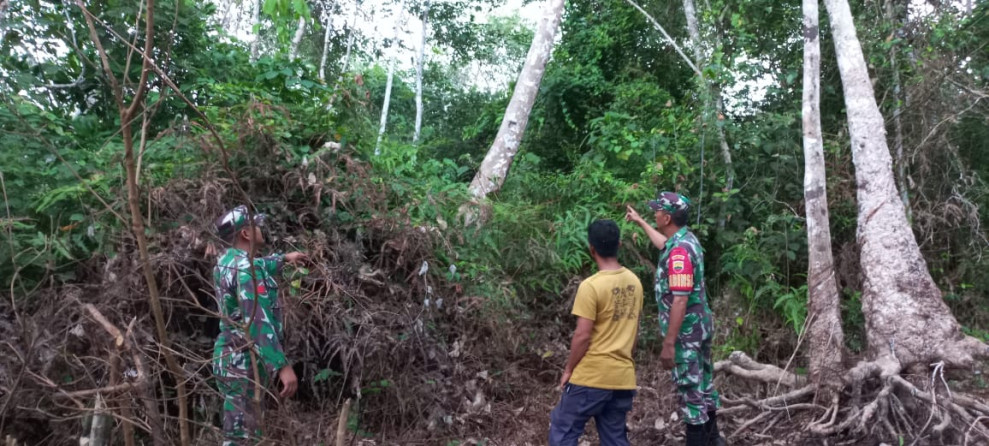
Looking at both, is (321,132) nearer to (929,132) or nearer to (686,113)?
(686,113)

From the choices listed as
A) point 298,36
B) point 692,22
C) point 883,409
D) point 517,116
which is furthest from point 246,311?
point 298,36

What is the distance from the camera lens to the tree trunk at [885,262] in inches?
190

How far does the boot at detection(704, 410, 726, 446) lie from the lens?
165 inches

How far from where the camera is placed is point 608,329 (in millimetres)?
3410

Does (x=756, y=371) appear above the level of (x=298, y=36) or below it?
below

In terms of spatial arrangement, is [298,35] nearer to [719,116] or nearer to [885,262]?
[719,116]

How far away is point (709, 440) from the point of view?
4254 millimetres

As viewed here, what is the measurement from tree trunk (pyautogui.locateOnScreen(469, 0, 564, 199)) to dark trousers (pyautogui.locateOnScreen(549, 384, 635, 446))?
Result: 3911 mm

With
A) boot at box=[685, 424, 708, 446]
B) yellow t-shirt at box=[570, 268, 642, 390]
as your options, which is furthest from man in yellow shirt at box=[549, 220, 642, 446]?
boot at box=[685, 424, 708, 446]

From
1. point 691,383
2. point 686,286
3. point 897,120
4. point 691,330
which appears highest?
point 897,120

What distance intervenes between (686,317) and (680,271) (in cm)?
36

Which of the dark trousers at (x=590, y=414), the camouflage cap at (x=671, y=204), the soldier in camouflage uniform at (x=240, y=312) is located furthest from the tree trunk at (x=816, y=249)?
the soldier in camouflage uniform at (x=240, y=312)

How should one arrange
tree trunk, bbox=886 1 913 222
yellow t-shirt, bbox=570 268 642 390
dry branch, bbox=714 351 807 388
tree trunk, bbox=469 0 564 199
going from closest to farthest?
yellow t-shirt, bbox=570 268 642 390
dry branch, bbox=714 351 807 388
tree trunk, bbox=886 1 913 222
tree trunk, bbox=469 0 564 199

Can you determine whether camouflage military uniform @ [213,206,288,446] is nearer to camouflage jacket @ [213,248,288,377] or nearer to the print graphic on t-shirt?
camouflage jacket @ [213,248,288,377]
